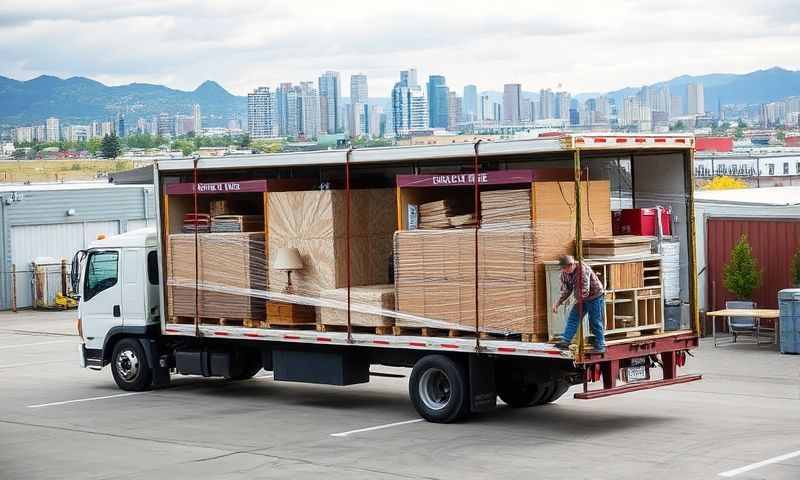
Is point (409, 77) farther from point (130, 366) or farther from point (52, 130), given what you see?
point (130, 366)

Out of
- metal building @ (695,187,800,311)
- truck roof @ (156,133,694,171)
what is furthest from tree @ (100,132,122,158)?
truck roof @ (156,133,694,171)

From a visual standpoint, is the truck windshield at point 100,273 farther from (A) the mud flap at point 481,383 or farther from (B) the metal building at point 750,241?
(B) the metal building at point 750,241

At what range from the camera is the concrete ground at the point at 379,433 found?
12773mm

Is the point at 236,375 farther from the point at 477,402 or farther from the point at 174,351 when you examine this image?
the point at 477,402

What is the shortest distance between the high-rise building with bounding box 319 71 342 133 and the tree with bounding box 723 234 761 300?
91690 millimetres

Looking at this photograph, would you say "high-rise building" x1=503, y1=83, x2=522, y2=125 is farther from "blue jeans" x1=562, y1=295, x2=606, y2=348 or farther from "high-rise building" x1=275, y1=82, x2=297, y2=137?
"blue jeans" x1=562, y1=295, x2=606, y2=348

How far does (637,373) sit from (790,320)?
8200mm

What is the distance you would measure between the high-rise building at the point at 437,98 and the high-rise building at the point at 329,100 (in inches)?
420

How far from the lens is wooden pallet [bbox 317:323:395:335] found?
1623 centimetres

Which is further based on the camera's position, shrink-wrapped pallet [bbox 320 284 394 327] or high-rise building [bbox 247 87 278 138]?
high-rise building [bbox 247 87 278 138]

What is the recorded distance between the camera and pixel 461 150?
15266 mm

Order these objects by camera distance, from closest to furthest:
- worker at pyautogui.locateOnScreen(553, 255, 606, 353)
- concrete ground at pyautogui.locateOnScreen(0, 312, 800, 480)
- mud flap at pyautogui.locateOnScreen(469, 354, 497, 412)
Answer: concrete ground at pyautogui.locateOnScreen(0, 312, 800, 480) < worker at pyautogui.locateOnScreen(553, 255, 606, 353) < mud flap at pyautogui.locateOnScreen(469, 354, 497, 412)

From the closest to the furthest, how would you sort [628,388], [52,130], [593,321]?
1. [593,321]
2. [628,388]
3. [52,130]

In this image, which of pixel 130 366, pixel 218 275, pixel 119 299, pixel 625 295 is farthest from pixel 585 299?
pixel 119 299
